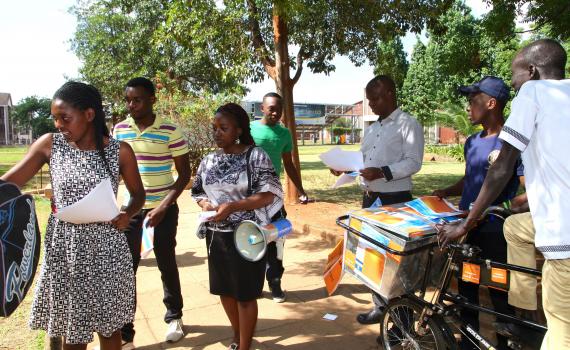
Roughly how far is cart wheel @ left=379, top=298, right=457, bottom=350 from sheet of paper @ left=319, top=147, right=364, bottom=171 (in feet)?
3.61

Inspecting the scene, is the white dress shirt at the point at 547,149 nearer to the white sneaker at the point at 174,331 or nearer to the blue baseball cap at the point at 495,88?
the blue baseball cap at the point at 495,88

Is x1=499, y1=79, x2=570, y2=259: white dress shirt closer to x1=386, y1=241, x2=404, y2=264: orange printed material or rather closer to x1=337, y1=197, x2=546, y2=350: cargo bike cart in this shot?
x1=337, y1=197, x2=546, y2=350: cargo bike cart

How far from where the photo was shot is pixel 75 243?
7.47 feet

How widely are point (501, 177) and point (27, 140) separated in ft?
281

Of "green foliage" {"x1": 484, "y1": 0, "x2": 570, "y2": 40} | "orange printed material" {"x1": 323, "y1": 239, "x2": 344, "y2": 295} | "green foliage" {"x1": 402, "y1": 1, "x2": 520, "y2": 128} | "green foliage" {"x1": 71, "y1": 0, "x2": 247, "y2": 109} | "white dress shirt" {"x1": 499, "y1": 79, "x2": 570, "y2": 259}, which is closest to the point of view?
"white dress shirt" {"x1": 499, "y1": 79, "x2": 570, "y2": 259}

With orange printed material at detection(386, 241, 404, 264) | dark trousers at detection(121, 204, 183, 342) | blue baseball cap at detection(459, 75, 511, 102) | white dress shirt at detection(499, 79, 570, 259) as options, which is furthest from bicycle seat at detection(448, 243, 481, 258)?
dark trousers at detection(121, 204, 183, 342)

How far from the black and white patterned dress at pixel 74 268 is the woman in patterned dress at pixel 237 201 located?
28.7 inches

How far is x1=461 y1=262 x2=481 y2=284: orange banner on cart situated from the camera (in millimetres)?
2396

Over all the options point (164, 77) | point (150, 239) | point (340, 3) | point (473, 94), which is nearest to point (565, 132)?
point (473, 94)

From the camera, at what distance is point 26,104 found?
78.2m

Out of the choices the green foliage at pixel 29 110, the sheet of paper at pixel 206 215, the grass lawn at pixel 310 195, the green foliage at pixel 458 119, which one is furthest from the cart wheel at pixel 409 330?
the green foliage at pixel 29 110

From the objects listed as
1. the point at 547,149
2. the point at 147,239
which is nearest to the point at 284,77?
the point at 147,239

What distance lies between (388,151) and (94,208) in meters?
2.31

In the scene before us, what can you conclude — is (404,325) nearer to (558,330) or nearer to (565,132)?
(558,330)
